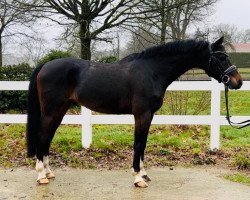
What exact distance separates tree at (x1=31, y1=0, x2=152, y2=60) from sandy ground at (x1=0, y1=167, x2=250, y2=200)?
11.2 meters

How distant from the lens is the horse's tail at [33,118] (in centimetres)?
543

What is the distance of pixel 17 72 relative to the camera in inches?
467

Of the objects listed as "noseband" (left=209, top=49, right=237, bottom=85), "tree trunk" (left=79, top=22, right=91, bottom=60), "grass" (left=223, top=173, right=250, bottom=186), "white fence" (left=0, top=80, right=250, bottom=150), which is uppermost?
"tree trunk" (left=79, top=22, right=91, bottom=60)

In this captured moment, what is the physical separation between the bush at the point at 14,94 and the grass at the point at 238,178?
7.24 m

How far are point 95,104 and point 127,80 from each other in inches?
22.1

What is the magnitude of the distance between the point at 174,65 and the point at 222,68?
2.09ft

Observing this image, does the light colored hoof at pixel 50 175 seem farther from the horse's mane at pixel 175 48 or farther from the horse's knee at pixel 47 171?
the horse's mane at pixel 175 48

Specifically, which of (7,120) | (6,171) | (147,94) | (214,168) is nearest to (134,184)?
(147,94)

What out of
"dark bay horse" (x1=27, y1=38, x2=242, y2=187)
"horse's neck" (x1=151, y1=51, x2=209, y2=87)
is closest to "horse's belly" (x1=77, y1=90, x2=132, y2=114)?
"dark bay horse" (x1=27, y1=38, x2=242, y2=187)

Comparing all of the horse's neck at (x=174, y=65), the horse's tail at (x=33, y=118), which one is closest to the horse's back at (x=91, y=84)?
the horse's tail at (x=33, y=118)

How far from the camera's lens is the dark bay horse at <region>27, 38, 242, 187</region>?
5.02 m

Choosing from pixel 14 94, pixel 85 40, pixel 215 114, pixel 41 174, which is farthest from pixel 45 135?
pixel 85 40

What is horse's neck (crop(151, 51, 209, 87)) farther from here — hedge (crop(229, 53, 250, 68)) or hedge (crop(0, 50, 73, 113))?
hedge (crop(229, 53, 250, 68))

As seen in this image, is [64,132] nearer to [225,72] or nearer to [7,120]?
[7,120]
